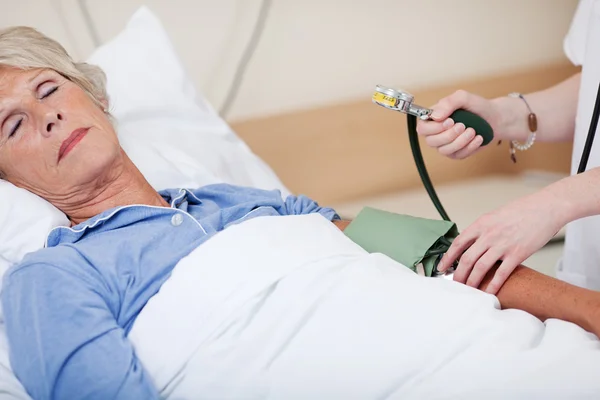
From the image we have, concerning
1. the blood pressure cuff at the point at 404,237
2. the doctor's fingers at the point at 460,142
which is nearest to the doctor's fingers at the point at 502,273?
the blood pressure cuff at the point at 404,237

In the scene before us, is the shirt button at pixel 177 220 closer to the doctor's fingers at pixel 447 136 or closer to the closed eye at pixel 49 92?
the closed eye at pixel 49 92

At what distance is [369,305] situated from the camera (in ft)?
3.29

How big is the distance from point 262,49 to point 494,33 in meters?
0.81

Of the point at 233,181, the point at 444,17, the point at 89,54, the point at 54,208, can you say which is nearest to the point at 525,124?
the point at 233,181

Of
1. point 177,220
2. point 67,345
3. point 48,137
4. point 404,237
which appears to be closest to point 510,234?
point 404,237

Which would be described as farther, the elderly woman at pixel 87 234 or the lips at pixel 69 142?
the lips at pixel 69 142

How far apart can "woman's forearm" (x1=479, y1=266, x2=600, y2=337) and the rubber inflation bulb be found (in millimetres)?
287

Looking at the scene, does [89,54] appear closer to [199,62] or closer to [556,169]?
[199,62]

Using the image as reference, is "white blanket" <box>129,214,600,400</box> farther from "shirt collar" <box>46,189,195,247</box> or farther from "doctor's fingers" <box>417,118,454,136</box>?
"doctor's fingers" <box>417,118,454,136</box>

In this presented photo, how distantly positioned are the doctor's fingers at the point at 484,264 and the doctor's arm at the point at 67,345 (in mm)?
520

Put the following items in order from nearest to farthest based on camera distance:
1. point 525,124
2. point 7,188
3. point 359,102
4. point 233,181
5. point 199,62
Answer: point 7,188 → point 525,124 → point 233,181 → point 199,62 → point 359,102

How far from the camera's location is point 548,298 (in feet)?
3.60

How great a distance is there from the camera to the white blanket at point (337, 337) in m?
0.92

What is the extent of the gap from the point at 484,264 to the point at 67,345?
0.63 meters
